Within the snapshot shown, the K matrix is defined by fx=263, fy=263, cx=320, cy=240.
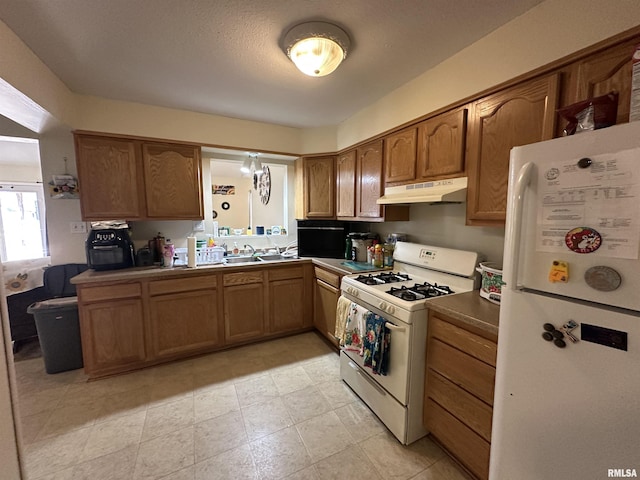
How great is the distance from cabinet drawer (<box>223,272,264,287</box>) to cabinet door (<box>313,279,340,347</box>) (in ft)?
2.11

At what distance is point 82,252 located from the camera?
8.55 ft

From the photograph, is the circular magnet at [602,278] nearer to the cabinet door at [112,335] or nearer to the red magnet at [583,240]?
the red magnet at [583,240]

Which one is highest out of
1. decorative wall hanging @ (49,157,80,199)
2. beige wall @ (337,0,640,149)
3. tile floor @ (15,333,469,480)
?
beige wall @ (337,0,640,149)

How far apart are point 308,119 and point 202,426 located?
9.39 ft

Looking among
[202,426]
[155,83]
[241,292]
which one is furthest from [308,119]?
[202,426]

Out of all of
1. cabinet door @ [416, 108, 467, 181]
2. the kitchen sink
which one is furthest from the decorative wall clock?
cabinet door @ [416, 108, 467, 181]

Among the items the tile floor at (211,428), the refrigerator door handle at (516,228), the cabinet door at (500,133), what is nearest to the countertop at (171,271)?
the tile floor at (211,428)

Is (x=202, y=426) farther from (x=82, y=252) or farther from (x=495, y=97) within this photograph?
(x=495, y=97)

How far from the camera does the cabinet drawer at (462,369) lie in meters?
1.26

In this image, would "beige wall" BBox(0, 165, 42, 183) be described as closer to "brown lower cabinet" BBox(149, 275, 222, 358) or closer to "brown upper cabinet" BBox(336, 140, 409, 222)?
"brown lower cabinet" BBox(149, 275, 222, 358)

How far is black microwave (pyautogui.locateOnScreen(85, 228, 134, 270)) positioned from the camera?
7.60ft

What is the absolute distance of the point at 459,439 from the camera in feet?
4.64

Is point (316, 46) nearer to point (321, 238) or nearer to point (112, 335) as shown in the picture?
point (321, 238)

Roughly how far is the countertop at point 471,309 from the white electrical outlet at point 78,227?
3170mm
